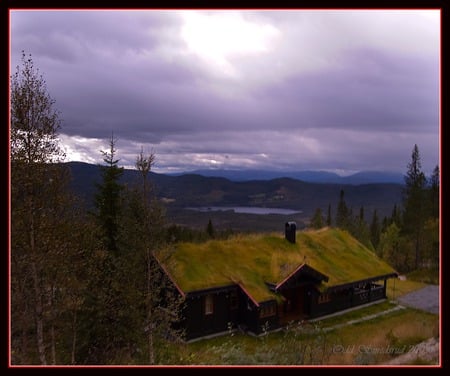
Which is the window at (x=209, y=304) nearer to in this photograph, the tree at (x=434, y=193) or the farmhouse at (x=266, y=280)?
the farmhouse at (x=266, y=280)

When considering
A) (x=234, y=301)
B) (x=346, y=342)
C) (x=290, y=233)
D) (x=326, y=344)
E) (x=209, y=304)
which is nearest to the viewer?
(x=326, y=344)

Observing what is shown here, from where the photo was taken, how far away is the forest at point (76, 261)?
10602 millimetres

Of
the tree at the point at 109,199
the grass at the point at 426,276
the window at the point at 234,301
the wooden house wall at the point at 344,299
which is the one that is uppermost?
the tree at the point at 109,199

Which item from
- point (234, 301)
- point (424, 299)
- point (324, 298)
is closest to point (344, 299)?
point (324, 298)

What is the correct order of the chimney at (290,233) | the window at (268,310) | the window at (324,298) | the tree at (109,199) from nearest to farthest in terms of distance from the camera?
1. the tree at (109,199)
2. the window at (268,310)
3. the window at (324,298)
4. the chimney at (290,233)

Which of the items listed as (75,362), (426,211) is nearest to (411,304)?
→ (426,211)

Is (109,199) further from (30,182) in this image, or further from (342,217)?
(342,217)

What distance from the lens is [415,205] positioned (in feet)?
151

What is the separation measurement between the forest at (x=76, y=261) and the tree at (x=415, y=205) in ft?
134

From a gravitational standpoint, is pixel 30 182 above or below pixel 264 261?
above

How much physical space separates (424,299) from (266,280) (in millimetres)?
17113

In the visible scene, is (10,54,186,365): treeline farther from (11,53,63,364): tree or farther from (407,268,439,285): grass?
(407,268,439,285): grass

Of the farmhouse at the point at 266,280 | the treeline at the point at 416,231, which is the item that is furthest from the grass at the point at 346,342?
the treeline at the point at 416,231
